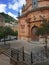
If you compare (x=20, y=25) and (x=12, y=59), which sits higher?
(x=20, y=25)

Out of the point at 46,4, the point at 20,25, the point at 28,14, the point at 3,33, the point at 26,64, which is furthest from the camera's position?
the point at 20,25

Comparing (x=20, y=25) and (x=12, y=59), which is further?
(x=20, y=25)

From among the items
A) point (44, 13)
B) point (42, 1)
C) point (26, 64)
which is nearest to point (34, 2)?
point (42, 1)

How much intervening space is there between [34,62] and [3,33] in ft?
44.2

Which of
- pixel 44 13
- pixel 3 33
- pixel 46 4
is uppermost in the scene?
pixel 46 4

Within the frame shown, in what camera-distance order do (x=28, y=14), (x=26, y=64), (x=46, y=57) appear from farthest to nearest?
(x=28, y=14) → (x=46, y=57) → (x=26, y=64)

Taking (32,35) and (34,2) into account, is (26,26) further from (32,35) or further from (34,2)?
(34,2)

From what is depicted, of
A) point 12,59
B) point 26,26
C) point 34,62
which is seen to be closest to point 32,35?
point 26,26

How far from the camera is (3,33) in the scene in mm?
25984

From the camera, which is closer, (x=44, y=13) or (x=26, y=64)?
(x=26, y=64)

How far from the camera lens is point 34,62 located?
44.0 feet

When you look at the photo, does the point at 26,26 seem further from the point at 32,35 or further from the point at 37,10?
the point at 37,10

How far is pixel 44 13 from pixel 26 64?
49.2 ft

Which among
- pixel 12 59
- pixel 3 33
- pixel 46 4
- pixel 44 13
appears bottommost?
pixel 12 59
